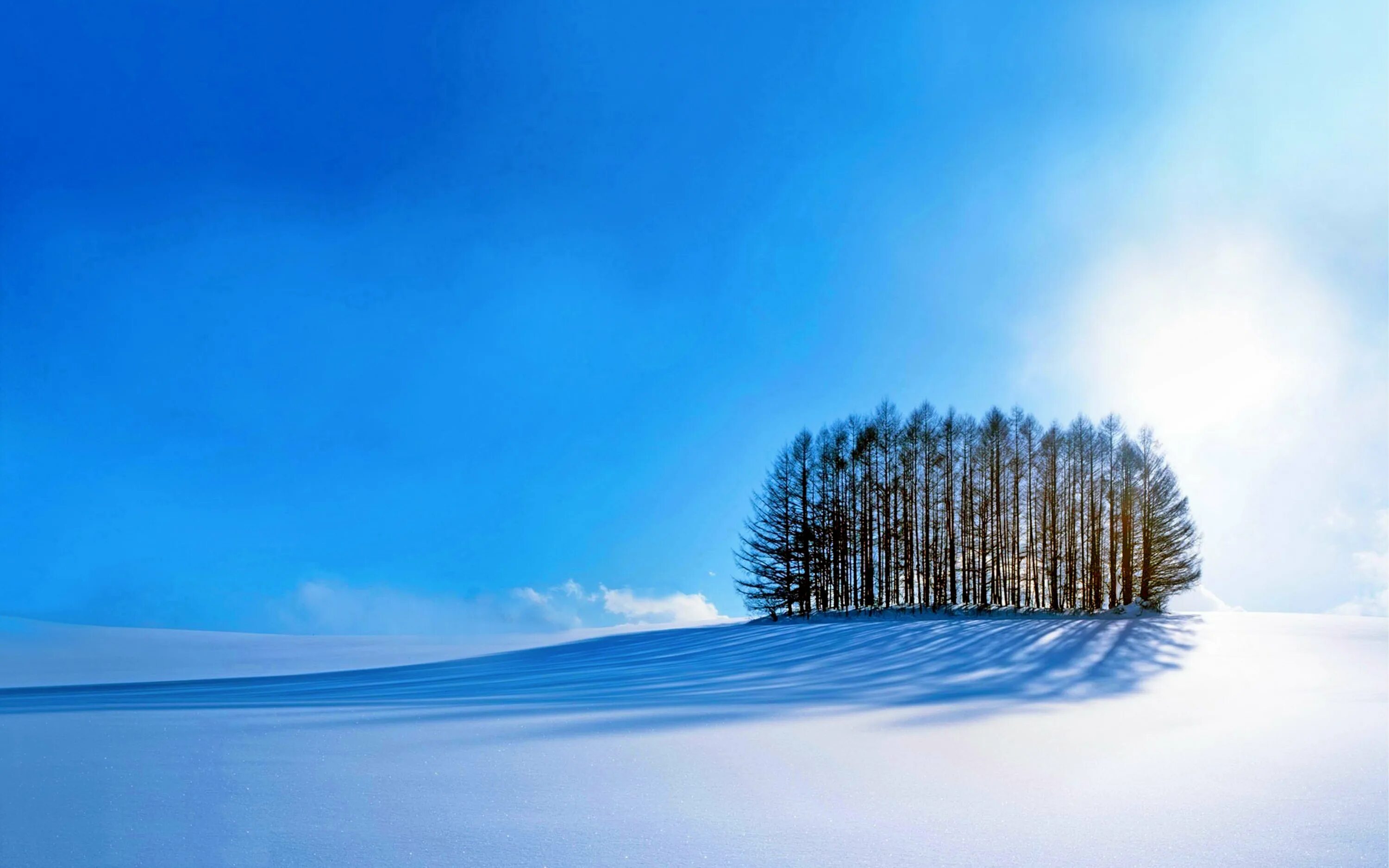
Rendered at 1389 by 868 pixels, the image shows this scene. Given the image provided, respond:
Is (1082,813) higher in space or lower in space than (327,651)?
higher

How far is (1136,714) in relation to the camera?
19.3ft

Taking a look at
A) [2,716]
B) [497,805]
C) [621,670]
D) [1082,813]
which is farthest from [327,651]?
[1082,813]

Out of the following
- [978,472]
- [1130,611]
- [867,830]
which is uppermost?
[978,472]

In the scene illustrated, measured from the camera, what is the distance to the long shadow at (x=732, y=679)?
6.21 metres

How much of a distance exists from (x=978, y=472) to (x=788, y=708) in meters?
18.3

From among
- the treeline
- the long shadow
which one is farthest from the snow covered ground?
the treeline

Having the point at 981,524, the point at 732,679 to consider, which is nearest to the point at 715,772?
the point at 732,679

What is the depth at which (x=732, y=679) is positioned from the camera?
338 inches

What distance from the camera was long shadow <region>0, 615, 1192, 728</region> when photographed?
244 inches

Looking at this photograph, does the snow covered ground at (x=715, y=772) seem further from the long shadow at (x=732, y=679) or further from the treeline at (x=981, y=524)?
the treeline at (x=981, y=524)

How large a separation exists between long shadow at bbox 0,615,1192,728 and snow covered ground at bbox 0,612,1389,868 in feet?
0.30

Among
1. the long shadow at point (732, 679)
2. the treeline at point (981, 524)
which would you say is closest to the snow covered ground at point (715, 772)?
the long shadow at point (732, 679)

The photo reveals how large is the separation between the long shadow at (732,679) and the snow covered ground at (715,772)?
92 millimetres

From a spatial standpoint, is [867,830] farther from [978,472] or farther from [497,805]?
[978,472]
